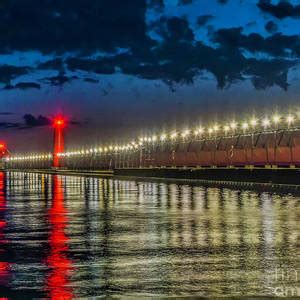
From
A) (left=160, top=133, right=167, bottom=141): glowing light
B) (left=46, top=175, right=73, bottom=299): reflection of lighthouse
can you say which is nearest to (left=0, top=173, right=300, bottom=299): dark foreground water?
(left=46, top=175, right=73, bottom=299): reflection of lighthouse

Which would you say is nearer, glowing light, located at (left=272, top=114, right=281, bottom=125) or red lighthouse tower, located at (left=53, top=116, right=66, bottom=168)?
glowing light, located at (left=272, top=114, right=281, bottom=125)

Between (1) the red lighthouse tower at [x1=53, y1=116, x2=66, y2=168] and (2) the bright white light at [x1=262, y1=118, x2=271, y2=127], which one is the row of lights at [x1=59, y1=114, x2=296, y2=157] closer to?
(2) the bright white light at [x1=262, y1=118, x2=271, y2=127]

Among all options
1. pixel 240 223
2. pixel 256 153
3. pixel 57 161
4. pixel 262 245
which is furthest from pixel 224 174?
pixel 57 161

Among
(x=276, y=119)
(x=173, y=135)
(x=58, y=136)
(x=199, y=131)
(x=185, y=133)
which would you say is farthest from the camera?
(x=58, y=136)

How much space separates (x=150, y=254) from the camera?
38.5 ft

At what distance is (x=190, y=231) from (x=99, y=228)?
2391 millimetres

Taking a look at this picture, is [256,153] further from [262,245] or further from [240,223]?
[262,245]

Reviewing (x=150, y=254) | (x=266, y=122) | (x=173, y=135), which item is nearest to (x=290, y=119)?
(x=266, y=122)

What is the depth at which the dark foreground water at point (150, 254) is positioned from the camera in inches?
337

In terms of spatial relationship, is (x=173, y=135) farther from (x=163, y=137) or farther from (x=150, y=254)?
(x=150, y=254)

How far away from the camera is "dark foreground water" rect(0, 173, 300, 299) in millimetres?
8562

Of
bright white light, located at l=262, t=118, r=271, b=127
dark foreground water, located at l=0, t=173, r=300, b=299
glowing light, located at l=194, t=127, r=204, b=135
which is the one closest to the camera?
dark foreground water, located at l=0, t=173, r=300, b=299

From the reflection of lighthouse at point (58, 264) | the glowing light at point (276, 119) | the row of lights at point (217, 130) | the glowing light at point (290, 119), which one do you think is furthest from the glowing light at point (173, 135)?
the reflection of lighthouse at point (58, 264)

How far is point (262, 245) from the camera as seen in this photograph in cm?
1299
